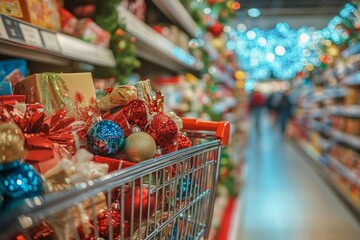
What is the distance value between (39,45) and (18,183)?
2.04 feet

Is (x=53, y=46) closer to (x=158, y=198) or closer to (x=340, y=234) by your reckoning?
(x=158, y=198)

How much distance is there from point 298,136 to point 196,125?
1121 cm

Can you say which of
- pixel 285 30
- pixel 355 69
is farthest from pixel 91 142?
pixel 285 30

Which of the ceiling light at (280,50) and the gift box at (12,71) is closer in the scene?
the gift box at (12,71)

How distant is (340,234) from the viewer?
147 inches

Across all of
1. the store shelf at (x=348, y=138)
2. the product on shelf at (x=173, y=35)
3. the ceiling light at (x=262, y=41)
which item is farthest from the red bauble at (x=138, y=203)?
the ceiling light at (x=262, y=41)

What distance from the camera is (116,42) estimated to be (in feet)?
5.55

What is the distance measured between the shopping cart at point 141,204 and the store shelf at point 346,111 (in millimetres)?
4265

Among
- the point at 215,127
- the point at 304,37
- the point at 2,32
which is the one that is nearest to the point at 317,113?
the point at 304,37

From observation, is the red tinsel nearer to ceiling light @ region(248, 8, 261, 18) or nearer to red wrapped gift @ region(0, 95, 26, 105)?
red wrapped gift @ region(0, 95, 26, 105)

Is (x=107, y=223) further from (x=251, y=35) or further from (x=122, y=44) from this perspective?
(x=251, y=35)

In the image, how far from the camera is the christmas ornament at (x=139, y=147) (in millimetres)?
813

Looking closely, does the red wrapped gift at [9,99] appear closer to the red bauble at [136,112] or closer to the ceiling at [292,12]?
the red bauble at [136,112]

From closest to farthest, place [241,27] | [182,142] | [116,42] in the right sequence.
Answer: [182,142]
[116,42]
[241,27]
